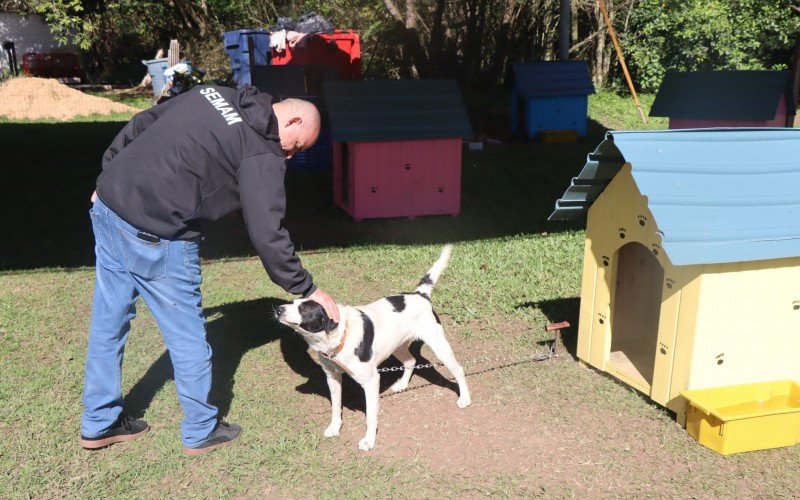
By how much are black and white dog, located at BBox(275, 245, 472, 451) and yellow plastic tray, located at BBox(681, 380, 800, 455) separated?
1.31 metres

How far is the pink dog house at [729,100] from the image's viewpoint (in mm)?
10766

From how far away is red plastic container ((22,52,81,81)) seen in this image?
26297 mm

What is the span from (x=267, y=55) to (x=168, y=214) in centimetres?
1428

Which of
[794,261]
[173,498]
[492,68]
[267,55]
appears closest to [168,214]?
[173,498]

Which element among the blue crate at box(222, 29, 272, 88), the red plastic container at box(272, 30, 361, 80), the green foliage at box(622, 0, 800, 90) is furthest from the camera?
the green foliage at box(622, 0, 800, 90)

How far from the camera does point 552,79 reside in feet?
48.1

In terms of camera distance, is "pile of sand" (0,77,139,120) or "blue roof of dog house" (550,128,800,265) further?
"pile of sand" (0,77,139,120)

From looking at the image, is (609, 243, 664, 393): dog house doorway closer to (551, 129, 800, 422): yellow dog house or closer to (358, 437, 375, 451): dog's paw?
(551, 129, 800, 422): yellow dog house

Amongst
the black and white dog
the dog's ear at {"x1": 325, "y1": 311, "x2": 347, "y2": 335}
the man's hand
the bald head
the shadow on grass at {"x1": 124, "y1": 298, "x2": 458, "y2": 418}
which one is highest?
the bald head

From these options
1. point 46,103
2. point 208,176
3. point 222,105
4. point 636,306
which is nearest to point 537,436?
point 636,306

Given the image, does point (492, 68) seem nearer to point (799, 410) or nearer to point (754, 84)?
point (754, 84)

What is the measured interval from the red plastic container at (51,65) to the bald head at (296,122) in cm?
2651

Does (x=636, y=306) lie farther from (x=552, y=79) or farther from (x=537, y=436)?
(x=552, y=79)

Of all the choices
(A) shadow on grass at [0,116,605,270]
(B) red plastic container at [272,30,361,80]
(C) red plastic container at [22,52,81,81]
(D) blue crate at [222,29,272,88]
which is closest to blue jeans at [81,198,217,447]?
(A) shadow on grass at [0,116,605,270]
